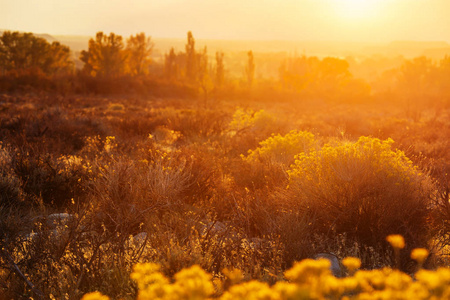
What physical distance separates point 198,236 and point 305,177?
1817mm

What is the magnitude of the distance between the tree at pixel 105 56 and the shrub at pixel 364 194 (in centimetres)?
4507

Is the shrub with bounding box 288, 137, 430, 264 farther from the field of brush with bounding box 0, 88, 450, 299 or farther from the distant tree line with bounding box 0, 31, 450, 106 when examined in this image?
the distant tree line with bounding box 0, 31, 450, 106

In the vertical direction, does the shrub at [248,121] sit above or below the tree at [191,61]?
below

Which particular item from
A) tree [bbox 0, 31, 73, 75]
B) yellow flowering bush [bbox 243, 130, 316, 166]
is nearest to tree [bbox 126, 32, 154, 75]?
tree [bbox 0, 31, 73, 75]

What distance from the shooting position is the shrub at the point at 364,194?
3.73 meters

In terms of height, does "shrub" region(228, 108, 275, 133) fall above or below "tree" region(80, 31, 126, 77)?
below

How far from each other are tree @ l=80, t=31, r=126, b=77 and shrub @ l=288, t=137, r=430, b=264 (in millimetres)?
45072

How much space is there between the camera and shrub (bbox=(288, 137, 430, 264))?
373 cm

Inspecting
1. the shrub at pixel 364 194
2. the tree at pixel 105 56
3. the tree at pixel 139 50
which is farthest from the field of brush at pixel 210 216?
the tree at pixel 139 50

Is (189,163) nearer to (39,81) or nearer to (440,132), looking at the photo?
(440,132)

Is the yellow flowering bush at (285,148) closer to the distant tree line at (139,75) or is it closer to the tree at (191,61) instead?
the distant tree line at (139,75)

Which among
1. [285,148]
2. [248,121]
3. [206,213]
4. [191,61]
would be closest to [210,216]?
[206,213]

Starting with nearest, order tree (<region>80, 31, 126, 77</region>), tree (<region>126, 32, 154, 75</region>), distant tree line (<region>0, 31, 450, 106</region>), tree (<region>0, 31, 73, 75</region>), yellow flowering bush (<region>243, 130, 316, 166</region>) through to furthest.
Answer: yellow flowering bush (<region>243, 130, 316, 166</region>) < distant tree line (<region>0, 31, 450, 106</region>) < tree (<region>0, 31, 73, 75</region>) < tree (<region>80, 31, 126, 77</region>) < tree (<region>126, 32, 154, 75</region>)

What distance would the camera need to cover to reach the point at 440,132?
1259cm
